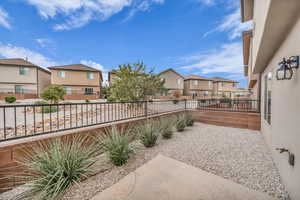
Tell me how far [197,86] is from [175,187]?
32676 mm

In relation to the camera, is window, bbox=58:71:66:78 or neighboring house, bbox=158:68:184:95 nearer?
window, bbox=58:71:66:78

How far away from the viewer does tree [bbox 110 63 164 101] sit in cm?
855

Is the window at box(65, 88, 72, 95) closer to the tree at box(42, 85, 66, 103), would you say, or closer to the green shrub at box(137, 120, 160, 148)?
the tree at box(42, 85, 66, 103)

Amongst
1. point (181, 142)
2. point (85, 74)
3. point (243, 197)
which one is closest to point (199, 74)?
point (85, 74)

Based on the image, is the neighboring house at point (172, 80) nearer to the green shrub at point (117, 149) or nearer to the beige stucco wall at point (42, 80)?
the beige stucco wall at point (42, 80)

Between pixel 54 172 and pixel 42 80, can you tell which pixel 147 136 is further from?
pixel 42 80

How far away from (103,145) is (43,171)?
131cm

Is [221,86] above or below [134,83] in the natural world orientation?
above

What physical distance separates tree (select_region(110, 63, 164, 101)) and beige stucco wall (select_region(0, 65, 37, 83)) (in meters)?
22.2

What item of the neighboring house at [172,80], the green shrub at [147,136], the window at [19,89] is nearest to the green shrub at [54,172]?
→ the green shrub at [147,136]

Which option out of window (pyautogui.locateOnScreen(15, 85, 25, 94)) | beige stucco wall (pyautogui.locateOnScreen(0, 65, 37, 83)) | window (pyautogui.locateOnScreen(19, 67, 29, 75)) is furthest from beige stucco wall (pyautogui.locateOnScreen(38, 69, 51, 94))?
window (pyautogui.locateOnScreen(15, 85, 25, 94))

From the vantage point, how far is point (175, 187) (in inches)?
91.4

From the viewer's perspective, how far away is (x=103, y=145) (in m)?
3.37

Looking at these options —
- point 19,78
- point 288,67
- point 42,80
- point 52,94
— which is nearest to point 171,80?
point 52,94
